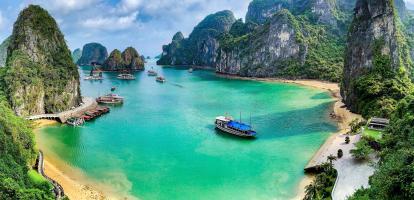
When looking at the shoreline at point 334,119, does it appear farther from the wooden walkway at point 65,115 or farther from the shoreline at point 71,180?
the wooden walkway at point 65,115

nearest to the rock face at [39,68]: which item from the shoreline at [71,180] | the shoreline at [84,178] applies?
the shoreline at [84,178]

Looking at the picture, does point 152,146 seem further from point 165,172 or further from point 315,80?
point 315,80

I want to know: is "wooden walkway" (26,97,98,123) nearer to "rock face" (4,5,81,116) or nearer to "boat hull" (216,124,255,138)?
"rock face" (4,5,81,116)

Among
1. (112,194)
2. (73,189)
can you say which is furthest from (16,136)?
(112,194)

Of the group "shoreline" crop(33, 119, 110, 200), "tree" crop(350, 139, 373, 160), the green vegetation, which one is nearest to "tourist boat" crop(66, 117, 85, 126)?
"shoreline" crop(33, 119, 110, 200)

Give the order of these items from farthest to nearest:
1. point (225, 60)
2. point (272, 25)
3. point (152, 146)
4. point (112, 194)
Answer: point (225, 60) < point (272, 25) < point (152, 146) < point (112, 194)

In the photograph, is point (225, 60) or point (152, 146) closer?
point (152, 146)
